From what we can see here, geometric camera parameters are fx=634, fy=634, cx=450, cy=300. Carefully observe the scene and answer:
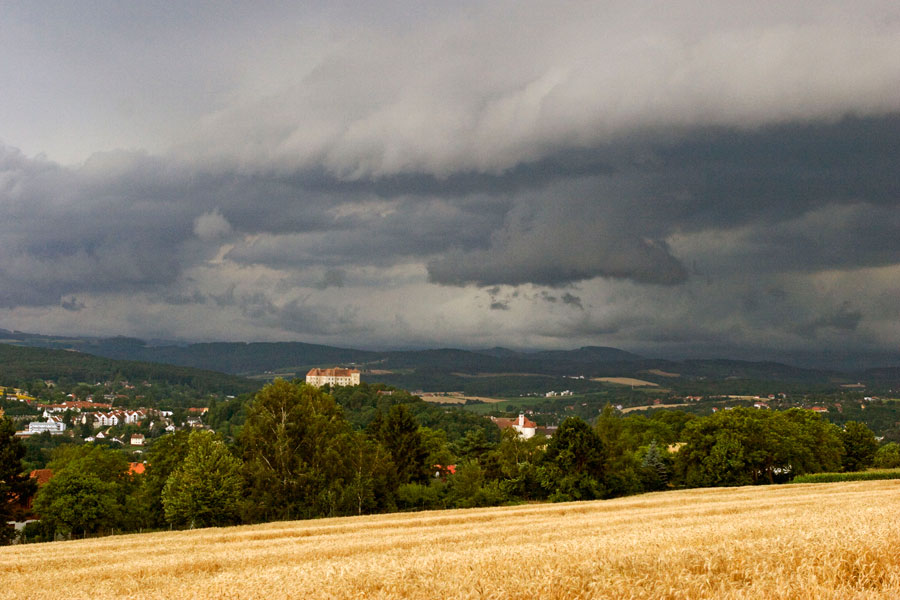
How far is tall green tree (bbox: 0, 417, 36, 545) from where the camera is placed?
65125 millimetres

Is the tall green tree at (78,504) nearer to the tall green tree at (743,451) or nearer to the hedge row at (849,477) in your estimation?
the tall green tree at (743,451)

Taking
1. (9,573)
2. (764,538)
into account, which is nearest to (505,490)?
(9,573)

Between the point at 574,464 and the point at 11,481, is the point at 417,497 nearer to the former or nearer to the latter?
the point at 574,464

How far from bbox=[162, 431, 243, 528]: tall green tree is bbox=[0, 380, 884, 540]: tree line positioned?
119 mm

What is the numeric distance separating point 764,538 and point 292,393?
207ft

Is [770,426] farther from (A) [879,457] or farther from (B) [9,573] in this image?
(B) [9,573]

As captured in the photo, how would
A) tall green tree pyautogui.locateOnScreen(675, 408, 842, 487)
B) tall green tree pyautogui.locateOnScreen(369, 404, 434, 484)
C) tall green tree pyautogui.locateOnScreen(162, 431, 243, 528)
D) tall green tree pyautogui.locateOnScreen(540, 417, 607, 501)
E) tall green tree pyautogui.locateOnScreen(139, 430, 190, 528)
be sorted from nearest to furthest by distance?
tall green tree pyautogui.locateOnScreen(162, 431, 243, 528)
tall green tree pyautogui.locateOnScreen(540, 417, 607, 501)
tall green tree pyautogui.locateOnScreen(139, 430, 190, 528)
tall green tree pyautogui.locateOnScreen(675, 408, 842, 487)
tall green tree pyautogui.locateOnScreen(369, 404, 434, 484)

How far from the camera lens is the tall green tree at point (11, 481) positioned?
65125 millimetres

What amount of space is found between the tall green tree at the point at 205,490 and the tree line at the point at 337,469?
119 millimetres

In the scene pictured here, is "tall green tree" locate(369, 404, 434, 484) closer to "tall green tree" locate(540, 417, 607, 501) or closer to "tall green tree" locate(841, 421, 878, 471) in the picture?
"tall green tree" locate(540, 417, 607, 501)

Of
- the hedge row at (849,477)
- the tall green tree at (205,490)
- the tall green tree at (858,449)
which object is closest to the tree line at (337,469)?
the tall green tree at (205,490)

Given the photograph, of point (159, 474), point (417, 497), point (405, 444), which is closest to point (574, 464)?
point (417, 497)

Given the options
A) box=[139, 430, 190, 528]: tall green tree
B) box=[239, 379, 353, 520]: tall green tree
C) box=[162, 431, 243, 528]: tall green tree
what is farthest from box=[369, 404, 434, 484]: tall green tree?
box=[139, 430, 190, 528]: tall green tree

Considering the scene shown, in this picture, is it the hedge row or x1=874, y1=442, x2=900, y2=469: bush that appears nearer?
the hedge row
